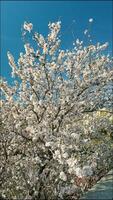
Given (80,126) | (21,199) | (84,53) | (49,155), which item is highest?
(84,53)

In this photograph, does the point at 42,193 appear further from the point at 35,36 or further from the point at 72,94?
the point at 35,36

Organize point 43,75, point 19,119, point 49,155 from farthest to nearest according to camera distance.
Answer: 1. point 43,75
2. point 19,119
3. point 49,155

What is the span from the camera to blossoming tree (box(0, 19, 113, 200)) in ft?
36.7

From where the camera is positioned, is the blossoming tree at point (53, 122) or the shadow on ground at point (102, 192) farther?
the blossoming tree at point (53, 122)

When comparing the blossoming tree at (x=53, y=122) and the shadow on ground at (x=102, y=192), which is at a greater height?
the blossoming tree at (x=53, y=122)

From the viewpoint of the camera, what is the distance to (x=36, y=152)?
11.7 meters

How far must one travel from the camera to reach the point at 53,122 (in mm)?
11867

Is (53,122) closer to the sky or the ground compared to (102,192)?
closer to the sky

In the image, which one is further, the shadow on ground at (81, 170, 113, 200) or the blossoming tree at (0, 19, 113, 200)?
the blossoming tree at (0, 19, 113, 200)

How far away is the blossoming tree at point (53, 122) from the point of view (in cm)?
1120

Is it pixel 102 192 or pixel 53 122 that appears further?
pixel 53 122

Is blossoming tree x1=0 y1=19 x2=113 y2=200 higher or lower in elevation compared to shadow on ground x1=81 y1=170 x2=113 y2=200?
higher

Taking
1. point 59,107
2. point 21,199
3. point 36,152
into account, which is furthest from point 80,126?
point 21,199

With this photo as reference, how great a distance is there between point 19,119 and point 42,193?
6.90 feet
